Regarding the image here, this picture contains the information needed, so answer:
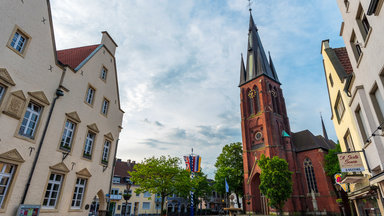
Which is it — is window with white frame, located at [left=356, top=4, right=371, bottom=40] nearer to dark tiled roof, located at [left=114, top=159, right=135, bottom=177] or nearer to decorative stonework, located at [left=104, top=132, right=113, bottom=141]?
decorative stonework, located at [left=104, top=132, right=113, bottom=141]

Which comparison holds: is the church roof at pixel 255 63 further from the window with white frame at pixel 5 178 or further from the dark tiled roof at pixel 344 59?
the window with white frame at pixel 5 178

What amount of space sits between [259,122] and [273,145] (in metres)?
6.36

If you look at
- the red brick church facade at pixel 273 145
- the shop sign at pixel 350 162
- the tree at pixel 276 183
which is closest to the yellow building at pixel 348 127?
the shop sign at pixel 350 162

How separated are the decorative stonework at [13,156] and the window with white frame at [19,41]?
4.34 meters

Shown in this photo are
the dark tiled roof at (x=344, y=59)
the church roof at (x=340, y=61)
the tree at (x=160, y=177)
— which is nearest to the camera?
the church roof at (x=340, y=61)

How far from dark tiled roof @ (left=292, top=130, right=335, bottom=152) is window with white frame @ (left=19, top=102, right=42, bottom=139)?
43.5 meters

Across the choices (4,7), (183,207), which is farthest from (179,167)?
(183,207)

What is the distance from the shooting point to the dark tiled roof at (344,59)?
44.5ft

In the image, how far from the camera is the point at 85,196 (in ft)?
41.0

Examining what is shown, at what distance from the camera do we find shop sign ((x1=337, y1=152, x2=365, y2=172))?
928 centimetres

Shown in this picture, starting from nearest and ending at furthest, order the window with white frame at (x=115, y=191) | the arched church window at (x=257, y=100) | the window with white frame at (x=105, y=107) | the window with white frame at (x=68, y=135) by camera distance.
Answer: the window with white frame at (x=68, y=135) < the window with white frame at (x=105, y=107) < the window with white frame at (x=115, y=191) < the arched church window at (x=257, y=100)

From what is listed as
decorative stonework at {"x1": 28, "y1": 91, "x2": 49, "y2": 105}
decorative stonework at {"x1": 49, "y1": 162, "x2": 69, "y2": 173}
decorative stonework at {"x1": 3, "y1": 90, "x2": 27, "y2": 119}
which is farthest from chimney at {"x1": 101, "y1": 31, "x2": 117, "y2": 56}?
decorative stonework at {"x1": 49, "y1": 162, "x2": 69, "y2": 173}

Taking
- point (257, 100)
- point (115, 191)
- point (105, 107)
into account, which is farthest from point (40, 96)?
point (257, 100)

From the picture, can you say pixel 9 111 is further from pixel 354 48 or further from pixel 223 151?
pixel 223 151
